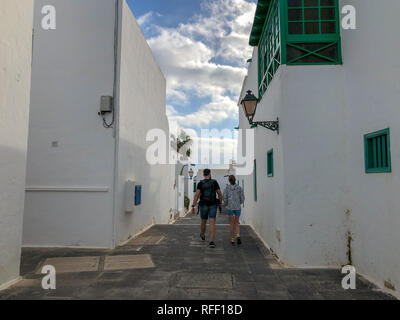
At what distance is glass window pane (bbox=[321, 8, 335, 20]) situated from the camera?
220 inches

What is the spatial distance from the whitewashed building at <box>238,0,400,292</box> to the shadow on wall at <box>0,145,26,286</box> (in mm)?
4032

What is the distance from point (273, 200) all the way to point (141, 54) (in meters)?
5.63

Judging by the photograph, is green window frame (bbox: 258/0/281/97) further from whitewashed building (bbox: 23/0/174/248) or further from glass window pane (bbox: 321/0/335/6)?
whitewashed building (bbox: 23/0/174/248)

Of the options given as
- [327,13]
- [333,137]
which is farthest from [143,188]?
[327,13]

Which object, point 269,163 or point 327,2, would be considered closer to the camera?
point 327,2

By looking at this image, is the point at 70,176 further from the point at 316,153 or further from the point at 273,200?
the point at 316,153

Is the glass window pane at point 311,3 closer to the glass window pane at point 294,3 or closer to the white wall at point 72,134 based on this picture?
the glass window pane at point 294,3

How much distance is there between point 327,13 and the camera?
5.62 metres

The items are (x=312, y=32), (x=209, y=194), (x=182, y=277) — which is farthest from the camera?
(x=209, y=194)

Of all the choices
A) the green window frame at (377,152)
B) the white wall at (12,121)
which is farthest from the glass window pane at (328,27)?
the white wall at (12,121)

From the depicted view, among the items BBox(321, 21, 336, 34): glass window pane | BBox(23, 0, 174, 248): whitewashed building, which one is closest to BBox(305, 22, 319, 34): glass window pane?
BBox(321, 21, 336, 34): glass window pane

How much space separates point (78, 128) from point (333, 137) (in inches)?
205

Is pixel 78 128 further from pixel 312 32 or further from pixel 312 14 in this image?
pixel 312 14
